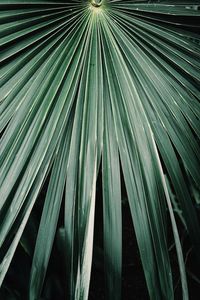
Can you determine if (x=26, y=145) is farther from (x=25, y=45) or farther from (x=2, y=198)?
(x=25, y=45)

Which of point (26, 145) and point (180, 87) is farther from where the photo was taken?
point (180, 87)

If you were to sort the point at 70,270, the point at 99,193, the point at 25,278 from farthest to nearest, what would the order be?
1. the point at 99,193
2. the point at 25,278
3. the point at 70,270

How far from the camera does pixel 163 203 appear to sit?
0.66m

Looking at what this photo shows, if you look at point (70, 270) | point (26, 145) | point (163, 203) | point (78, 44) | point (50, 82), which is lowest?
point (70, 270)

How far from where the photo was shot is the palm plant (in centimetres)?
62

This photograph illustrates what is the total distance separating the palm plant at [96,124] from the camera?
2.04ft

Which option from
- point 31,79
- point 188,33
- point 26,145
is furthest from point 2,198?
point 188,33

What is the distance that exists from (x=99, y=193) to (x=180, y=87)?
2.40 feet

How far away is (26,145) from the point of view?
680mm

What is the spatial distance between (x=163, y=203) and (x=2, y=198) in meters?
0.28

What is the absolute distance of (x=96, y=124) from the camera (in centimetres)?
71

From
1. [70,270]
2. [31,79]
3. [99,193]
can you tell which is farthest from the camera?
[99,193]

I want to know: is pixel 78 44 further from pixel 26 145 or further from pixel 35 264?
pixel 35 264

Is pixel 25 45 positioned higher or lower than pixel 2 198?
higher
